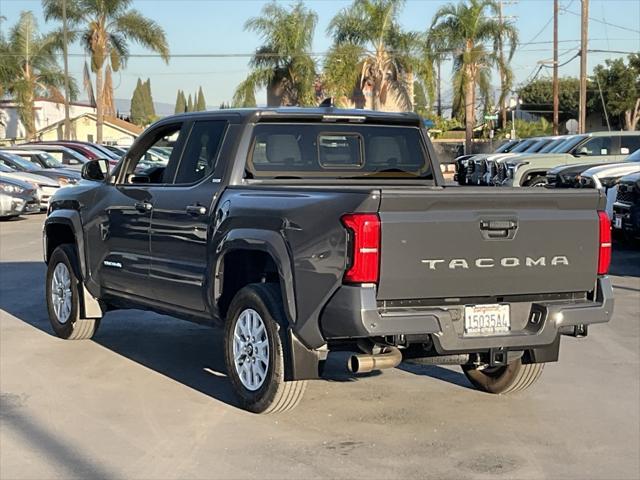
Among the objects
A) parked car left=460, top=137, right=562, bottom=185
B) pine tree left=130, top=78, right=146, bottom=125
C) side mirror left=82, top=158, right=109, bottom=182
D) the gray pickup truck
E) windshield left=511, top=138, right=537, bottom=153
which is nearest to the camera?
the gray pickup truck

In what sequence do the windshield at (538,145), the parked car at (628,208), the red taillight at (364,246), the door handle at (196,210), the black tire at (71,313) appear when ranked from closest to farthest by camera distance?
the red taillight at (364,246), the door handle at (196,210), the black tire at (71,313), the parked car at (628,208), the windshield at (538,145)

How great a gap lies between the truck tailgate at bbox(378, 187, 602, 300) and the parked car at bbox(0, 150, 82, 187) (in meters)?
19.6

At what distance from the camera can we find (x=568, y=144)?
2378cm

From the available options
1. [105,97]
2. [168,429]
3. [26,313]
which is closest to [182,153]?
[168,429]

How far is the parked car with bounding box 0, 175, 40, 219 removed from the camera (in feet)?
68.6

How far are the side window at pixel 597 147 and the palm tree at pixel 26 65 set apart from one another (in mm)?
32284

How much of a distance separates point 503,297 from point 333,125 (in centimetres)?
224

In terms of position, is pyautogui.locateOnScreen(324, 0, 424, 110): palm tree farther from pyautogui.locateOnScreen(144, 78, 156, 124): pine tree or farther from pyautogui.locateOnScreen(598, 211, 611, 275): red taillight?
pyautogui.locateOnScreen(144, 78, 156, 124): pine tree

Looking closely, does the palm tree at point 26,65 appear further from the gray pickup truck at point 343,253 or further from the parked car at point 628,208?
the gray pickup truck at point 343,253

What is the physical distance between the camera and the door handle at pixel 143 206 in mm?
7191

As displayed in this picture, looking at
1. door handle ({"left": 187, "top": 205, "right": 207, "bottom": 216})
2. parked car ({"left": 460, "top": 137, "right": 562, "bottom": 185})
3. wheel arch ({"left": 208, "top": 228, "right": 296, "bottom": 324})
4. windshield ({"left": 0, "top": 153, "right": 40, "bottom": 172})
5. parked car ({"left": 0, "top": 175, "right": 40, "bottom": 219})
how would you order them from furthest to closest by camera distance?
parked car ({"left": 460, "top": 137, "right": 562, "bottom": 185}) < windshield ({"left": 0, "top": 153, "right": 40, "bottom": 172}) < parked car ({"left": 0, "top": 175, "right": 40, "bottom": 219}) < door handle ({"left": 187, "top": 205, "right": 207, "bottom": 216}) < wheel arch ({"left": 208, "top": 228, "right": 296, "bottom": 324})

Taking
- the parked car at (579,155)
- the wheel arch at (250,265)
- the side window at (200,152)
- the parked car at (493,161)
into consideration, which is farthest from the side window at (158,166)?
the parked car at (493,161)

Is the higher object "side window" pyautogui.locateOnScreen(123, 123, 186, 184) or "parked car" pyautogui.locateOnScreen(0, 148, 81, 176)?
"side window" pyautogui.locateOnScreen(123, 123, 186, 184)

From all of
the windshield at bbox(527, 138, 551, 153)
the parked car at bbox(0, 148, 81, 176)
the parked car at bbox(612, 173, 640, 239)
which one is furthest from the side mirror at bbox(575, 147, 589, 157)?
the parked car at bbox(0, 148, 81, 176)
